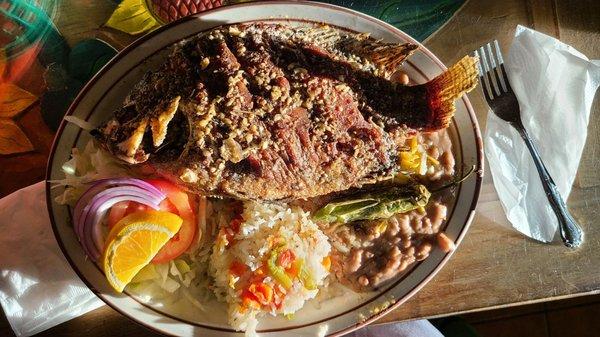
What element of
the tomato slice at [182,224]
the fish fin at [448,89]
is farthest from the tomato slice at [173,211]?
the fish fin at [448,89]

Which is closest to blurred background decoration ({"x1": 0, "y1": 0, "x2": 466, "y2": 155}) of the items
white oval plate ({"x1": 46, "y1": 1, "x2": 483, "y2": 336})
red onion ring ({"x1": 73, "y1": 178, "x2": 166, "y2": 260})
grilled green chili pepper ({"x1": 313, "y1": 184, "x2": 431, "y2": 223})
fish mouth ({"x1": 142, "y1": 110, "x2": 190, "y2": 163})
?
white oval plate ({"x1": 46, "y1": 1, "x2": 483, "y2": 336})

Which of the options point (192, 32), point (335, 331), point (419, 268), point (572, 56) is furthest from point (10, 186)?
point (572, 56)

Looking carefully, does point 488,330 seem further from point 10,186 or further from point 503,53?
point 10,186

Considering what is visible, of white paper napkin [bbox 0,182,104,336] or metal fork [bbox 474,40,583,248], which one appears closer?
white paper napkin [bbox 0,182,104,336]

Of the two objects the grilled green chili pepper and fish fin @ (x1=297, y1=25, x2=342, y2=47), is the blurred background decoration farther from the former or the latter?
the grilled green chili pepper

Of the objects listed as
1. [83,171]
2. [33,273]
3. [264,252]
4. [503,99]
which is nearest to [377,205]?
[264,252]

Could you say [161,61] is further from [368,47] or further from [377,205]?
[377,205]
